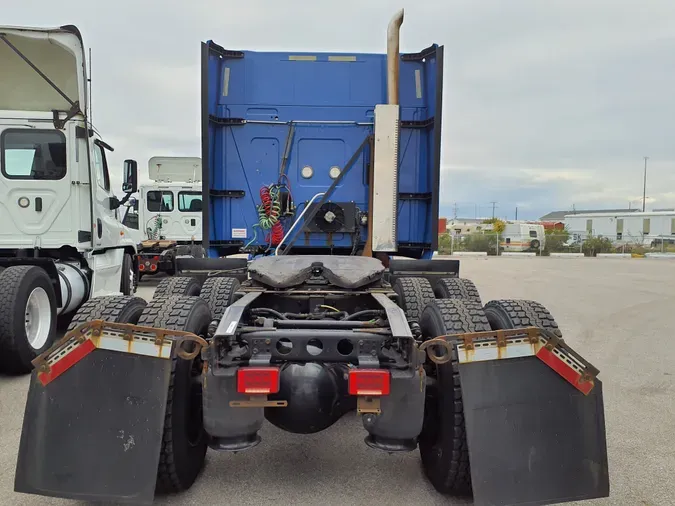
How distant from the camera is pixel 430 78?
548 cm

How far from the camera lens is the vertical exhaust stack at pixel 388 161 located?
5.09 meters

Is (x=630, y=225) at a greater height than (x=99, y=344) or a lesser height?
greater

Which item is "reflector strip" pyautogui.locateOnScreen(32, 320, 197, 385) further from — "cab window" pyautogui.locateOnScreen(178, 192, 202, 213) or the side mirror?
"cab window" pyautogui.locateOnScreen(178, 192, 202, 213)

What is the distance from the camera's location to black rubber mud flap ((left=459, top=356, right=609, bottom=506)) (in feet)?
8.39

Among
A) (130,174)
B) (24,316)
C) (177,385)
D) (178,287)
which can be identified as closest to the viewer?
(177,385)

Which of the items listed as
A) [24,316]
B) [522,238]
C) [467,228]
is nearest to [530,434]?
[24,316]

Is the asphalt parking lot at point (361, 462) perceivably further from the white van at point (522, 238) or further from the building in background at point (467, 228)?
the building in background at point (467, 228)

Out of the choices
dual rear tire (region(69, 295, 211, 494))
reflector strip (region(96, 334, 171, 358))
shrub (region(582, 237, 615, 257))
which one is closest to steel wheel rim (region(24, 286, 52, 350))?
dual rear tire (region(69, 295, 211, 494))

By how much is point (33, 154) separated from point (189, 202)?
27.9ft

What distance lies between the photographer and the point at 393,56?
17.1 ft

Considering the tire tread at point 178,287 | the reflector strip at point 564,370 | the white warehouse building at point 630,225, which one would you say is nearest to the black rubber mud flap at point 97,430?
the reflector strip at point 564,370

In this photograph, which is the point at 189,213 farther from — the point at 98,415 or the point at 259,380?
the point at 259,380

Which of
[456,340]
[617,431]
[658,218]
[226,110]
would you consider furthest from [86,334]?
[658,218]

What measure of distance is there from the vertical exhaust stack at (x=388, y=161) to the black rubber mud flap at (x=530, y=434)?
2.73 m
